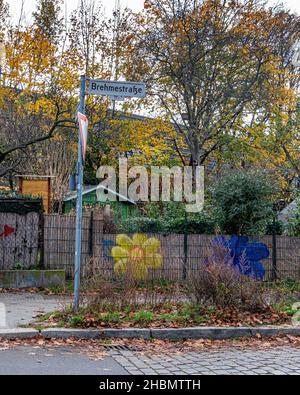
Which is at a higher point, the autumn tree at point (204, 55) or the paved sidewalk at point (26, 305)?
the autumn tree at point (204, 55)

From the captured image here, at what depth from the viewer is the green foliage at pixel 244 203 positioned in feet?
50.4

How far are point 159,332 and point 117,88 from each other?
4140 mm

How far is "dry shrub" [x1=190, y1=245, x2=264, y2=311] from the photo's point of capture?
941cm

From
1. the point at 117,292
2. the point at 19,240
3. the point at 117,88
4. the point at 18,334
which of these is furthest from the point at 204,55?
the point at 18,334

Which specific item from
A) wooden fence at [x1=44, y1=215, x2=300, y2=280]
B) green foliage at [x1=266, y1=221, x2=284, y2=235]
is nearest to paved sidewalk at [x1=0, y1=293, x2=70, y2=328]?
wooden fence at [x1=44, y1=215, x2=300, y2=280]

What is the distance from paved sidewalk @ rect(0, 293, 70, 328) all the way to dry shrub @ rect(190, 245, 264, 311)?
8.16 ft

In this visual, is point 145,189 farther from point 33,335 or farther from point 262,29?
point 33,335

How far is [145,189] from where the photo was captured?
2523cm

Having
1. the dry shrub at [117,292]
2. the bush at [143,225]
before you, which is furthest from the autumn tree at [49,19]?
the dry shrub at [117,292]

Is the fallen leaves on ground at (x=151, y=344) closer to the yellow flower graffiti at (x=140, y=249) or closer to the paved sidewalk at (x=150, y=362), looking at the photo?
the paved sidewalk at (x=150, y=362)

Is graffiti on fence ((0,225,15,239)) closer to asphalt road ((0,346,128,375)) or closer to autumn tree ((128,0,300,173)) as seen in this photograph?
asphalt road ((0,346,128,375))

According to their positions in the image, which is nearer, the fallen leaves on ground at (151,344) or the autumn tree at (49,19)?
the fallen leaves on ground at (151,344)

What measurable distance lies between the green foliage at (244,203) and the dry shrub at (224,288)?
18.9 ft

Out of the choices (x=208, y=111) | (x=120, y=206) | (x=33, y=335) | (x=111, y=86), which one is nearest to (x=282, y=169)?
(x=208, y=111)
